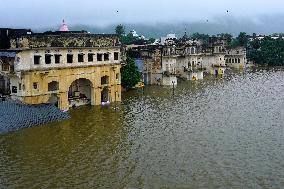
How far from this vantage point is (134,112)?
44.2 m

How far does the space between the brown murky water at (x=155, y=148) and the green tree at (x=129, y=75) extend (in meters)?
9.35

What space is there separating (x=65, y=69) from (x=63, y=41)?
2.88 meters

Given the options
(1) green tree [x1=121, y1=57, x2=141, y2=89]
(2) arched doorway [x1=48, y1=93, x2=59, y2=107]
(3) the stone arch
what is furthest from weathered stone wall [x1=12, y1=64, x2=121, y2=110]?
(1) green tree [x1=121, y1=57, x2=141, y2=89]

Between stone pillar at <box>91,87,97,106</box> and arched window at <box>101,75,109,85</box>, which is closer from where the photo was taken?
stone pillar at <box>91,87,97,106</box>

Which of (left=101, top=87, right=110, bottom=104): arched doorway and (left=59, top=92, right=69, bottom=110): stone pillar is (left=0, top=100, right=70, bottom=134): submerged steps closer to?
(left=59, top=92, right=69, bottom=110): stone pillar

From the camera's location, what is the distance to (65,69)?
43.6 meters

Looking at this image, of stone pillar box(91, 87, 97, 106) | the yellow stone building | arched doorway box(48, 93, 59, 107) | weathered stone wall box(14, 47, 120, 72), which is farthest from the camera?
stone pillar box(91, 87, 97, 106)

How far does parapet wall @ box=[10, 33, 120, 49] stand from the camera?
3991cm

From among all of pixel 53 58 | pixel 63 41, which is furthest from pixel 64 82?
pixel 63 41

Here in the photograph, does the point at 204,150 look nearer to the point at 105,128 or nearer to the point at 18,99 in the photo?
the point at 105,128

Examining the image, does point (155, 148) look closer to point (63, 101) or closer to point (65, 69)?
point (63, 101)

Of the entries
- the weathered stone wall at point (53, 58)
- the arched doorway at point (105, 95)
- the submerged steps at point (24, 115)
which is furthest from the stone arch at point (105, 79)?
the submerged steps at point (24, 115)

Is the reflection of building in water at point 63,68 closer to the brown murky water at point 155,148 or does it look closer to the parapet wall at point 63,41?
the parapet wall at point 63,41

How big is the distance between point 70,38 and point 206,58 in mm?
46460
